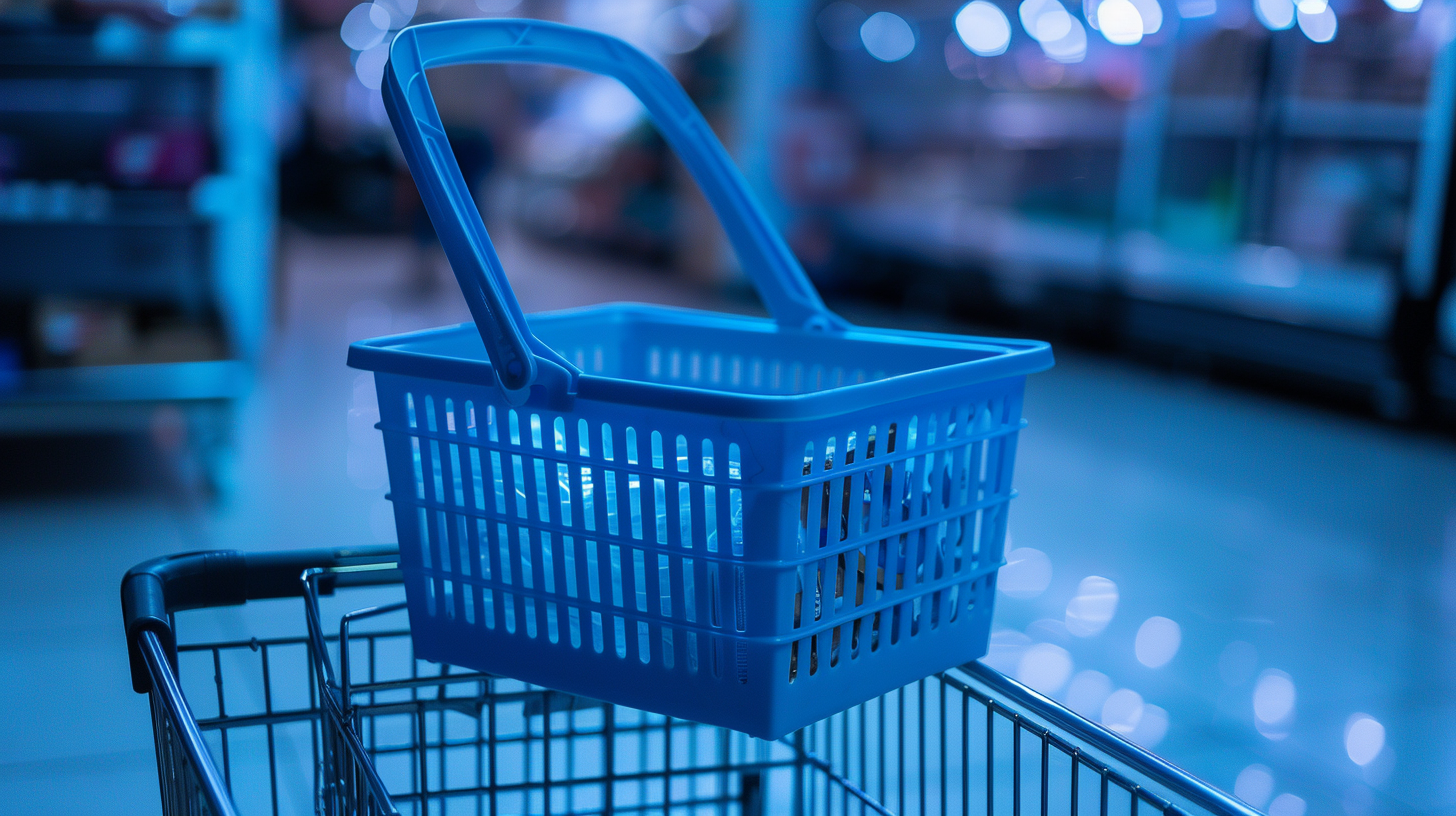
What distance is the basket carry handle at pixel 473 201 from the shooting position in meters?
0.86

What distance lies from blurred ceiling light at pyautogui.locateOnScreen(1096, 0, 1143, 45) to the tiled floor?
1.80 meters

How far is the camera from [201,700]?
210 centimetres

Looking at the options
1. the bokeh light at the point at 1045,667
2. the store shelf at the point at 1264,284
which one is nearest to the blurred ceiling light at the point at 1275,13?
the store shelf at the point at 1264,284

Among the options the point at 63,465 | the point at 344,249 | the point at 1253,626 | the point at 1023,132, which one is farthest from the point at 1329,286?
the point at 344,249

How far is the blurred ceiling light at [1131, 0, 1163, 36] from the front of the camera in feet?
18.7

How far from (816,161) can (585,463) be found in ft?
23.3

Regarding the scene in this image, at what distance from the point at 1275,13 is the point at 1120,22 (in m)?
0.88

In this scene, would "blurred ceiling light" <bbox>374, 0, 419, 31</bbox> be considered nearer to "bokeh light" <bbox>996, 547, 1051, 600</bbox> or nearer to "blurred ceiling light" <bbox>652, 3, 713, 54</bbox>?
"blurred ceiling light" <bbox>652, 3, 713, 54</bbox>

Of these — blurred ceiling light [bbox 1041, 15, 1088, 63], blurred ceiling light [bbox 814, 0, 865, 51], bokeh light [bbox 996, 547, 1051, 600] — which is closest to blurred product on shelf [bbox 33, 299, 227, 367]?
bokeh light [bbox 996, 547, 1051, 600]

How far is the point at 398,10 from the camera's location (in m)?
18.9

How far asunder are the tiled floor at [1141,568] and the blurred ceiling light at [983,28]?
8.34 ft

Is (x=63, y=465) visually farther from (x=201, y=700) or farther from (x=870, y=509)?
(x=870, y=509)

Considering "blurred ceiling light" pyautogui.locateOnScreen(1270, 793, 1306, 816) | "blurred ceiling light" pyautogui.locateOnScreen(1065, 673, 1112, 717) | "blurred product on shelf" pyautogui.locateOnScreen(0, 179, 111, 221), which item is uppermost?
"blurred product on shelf" pyautogui.locateOnScreen(0, 179, 111, 221)

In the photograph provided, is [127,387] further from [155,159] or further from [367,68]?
[367,68]
